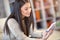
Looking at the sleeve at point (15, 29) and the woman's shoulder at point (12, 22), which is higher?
the woman's shoulder at point (12, 22)

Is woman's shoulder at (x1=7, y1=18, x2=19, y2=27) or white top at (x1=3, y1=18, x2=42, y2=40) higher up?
woman's shoulder at (x1=7, y1=18, x2=19, y2=27)

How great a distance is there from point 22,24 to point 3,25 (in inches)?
2.6

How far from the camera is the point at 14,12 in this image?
48 centimetres

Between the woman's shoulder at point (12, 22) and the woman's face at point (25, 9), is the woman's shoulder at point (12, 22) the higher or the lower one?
the lower one

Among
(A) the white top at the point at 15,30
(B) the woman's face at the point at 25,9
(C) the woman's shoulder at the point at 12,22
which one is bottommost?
(A) the white top at the point at 15,30

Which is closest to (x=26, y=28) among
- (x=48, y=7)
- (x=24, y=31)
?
(x=24, y=31)

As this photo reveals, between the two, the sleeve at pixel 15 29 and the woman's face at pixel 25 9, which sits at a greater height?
the woman's face at pixel 25 9

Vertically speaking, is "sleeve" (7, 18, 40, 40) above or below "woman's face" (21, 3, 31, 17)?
below

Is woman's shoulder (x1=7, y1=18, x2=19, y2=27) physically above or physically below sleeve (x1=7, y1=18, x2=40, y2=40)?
above

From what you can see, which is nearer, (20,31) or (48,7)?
(20,31)

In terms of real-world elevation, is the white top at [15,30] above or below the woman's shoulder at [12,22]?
below

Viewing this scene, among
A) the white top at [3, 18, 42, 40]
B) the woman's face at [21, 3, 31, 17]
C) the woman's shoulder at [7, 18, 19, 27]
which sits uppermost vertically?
the woman's face at [21, 3, 31, 17]

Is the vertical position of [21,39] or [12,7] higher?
[12,7]

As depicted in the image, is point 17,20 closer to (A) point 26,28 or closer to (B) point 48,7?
(A) point 26,28
